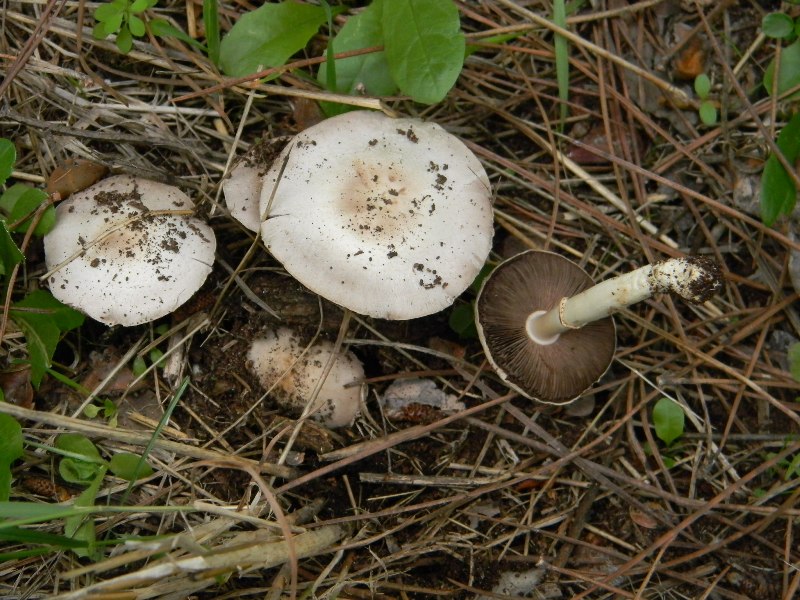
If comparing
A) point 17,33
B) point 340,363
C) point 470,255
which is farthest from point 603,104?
point 17,33

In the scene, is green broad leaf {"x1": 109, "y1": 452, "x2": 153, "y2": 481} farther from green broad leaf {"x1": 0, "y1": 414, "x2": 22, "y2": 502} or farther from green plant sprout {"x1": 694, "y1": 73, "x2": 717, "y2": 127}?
green plant sprout {"x1": 694, "y1": 73, "x2": 717, "y2": 127}

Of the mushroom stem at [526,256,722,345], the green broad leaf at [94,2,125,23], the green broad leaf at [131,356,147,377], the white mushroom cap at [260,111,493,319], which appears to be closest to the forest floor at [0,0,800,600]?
the green broad leaf at [131,356,147,377]

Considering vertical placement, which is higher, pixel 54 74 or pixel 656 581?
pixel 54 74

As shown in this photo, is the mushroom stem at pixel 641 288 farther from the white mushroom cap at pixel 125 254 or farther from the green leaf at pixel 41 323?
the green leaf at pixel 41 323

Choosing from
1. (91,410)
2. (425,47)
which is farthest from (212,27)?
(91,410)

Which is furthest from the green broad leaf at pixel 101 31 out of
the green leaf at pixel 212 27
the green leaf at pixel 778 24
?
the green leaf at pixel 778 24

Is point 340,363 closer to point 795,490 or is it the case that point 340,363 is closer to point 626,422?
point 626,422
